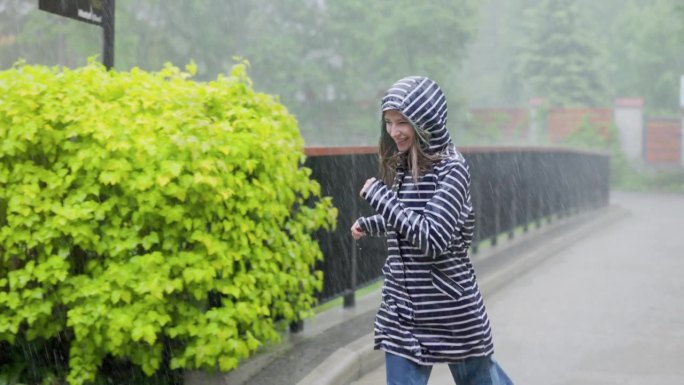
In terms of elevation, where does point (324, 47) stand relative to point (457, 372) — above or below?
above

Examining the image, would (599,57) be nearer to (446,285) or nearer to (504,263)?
(504,263)

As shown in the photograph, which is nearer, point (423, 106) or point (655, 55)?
point (423, 106)

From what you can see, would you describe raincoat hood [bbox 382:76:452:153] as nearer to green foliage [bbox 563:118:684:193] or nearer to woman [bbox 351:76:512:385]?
woman [bbox 351:76:512:385]

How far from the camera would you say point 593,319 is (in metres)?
8.41

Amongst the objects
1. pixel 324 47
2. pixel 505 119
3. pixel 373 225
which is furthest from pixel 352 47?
pixel 373 225

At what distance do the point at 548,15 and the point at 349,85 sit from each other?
14.9 metres

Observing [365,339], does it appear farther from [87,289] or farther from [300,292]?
[87,289]

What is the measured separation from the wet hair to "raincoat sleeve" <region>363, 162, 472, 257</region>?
67 mm

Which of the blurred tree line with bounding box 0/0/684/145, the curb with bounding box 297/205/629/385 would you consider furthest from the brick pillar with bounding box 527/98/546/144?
the curb with bounding box 297/205/629/385

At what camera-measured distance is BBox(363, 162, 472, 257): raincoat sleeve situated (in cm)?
343

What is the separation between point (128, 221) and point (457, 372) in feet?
7.05

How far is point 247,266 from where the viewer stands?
554cm

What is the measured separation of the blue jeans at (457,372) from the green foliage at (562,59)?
5111cm

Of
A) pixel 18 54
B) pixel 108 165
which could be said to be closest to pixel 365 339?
pixel 108 165
